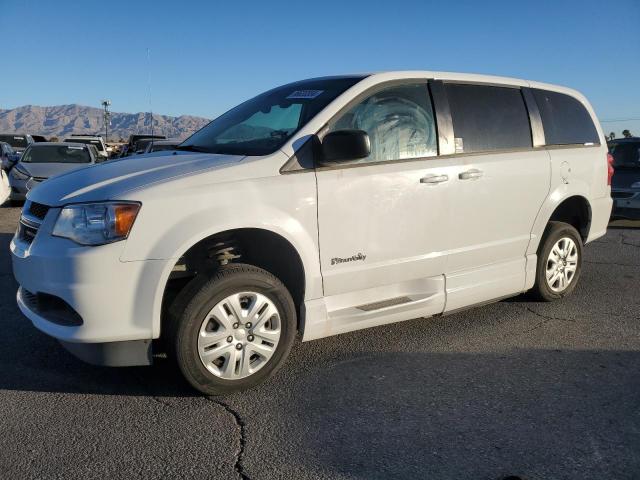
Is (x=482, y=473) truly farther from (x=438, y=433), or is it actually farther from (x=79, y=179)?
(x=79, y=179)

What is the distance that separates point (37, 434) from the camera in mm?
2980

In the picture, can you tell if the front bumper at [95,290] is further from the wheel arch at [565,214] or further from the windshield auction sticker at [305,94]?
the wheel arch at [565,214]

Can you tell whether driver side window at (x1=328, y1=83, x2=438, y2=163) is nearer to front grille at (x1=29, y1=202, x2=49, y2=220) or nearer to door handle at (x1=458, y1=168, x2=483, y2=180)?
door handle at (x1=458, y1=168, x2=483, y2=180)

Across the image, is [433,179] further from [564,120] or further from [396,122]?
[564,120]

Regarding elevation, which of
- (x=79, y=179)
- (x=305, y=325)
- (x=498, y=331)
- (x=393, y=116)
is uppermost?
(x=393, y=116)

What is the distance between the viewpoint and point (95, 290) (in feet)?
10.00

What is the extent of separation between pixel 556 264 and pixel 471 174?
1530 mm

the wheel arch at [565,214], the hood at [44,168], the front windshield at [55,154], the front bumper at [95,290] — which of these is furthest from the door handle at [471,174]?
the front windshield at [55,154]

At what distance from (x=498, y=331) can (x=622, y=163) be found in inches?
301

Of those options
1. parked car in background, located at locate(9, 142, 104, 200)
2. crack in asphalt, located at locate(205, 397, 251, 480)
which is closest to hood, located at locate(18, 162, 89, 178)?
parked car in background, located at locate(9, 142, 104, 200)

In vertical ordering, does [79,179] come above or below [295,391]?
above

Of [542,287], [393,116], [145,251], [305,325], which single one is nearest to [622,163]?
[542,287]

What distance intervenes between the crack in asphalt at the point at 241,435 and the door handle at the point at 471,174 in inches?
89.6

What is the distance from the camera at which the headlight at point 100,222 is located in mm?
3074
